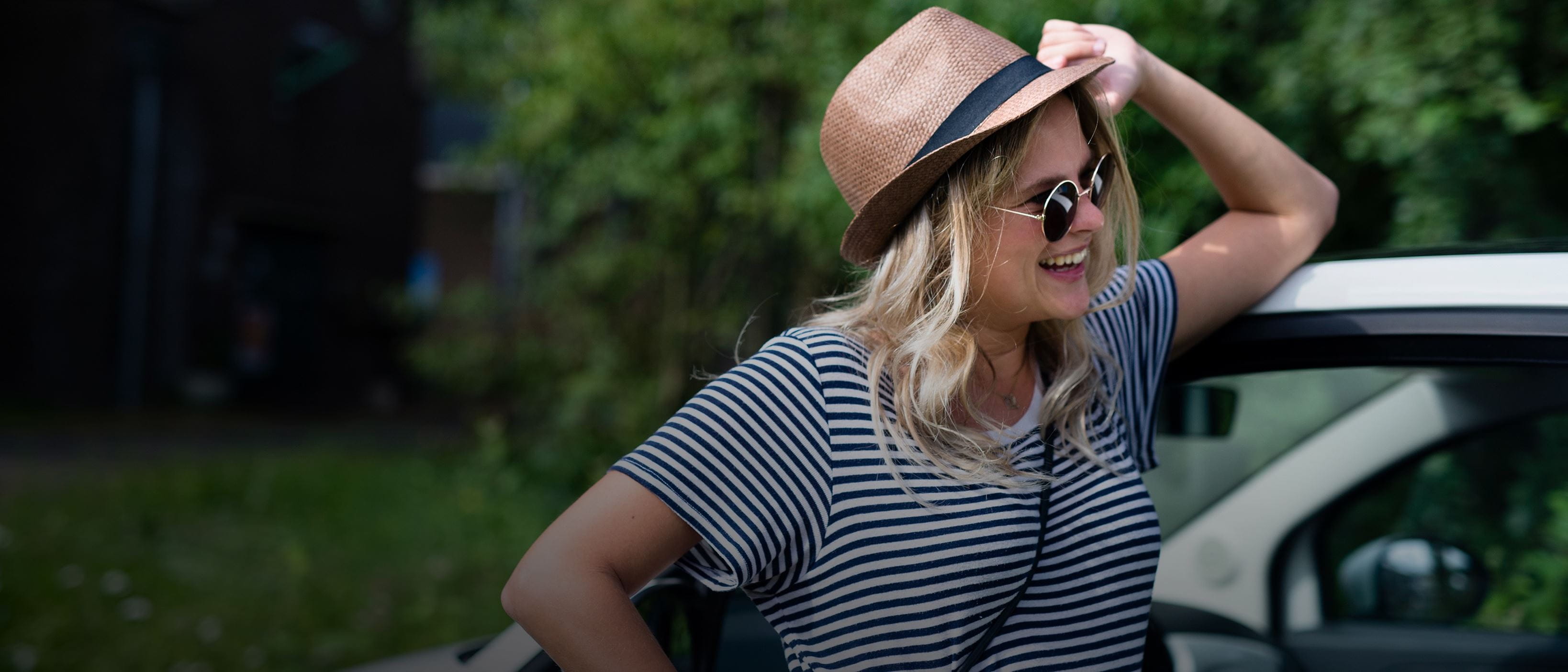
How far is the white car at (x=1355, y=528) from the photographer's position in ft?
6.83

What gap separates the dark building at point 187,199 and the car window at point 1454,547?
945 centimetres

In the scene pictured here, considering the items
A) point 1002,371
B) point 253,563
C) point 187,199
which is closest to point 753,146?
point 253,563

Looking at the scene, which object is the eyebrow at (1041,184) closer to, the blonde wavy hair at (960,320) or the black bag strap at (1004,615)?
the blonde wavy hair at (960,320)

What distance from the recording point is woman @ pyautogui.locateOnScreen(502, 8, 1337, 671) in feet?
4.22

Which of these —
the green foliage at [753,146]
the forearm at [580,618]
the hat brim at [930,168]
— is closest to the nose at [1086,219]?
the hat brim at [930,168]

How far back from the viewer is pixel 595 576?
4.13ft

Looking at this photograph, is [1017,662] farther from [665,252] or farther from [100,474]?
[100,474]

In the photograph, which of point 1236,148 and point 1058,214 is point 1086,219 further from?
point 1236,148

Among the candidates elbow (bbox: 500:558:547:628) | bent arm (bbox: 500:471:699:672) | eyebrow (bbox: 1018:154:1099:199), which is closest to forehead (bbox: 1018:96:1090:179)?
eyebrow (bbox: 1018:154:1099:199)

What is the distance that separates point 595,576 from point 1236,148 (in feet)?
3.82

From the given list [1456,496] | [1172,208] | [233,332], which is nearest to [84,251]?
[233,332]

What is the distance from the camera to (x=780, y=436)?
1320 mm

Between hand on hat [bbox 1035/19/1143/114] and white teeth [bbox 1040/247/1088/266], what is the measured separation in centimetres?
21

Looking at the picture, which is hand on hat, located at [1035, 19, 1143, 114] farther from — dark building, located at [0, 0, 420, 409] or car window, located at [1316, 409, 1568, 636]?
dark building, located at [0, 0, 420, 409]
